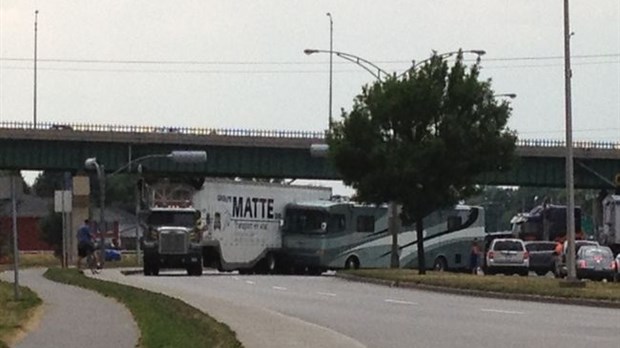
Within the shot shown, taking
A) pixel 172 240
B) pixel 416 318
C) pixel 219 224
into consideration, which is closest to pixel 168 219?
pixel 172 240

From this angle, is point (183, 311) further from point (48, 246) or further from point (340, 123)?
point (48, 246)

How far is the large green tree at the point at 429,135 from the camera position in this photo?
2085 inches

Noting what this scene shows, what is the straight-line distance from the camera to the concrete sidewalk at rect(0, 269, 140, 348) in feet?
69.4

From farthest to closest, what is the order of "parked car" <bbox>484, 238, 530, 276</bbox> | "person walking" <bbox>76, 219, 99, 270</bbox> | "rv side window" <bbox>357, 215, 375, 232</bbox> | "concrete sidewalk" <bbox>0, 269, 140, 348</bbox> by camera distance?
"rv side window" <bbox>357, 215, 375, 232</bbox>, "parked car" <bbox>484, 238, 530, 276</bbox>, "person walking" <bbox>76, 219, 99, 270</bbox>, "concrete sidewalk" <bbox>0, 269, 140, 348</bbox>

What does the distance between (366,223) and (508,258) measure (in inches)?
390

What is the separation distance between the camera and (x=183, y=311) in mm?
25859

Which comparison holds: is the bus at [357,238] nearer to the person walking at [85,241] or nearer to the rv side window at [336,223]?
the rv side window at [336,223]

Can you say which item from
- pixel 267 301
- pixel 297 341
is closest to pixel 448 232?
pixel 267 301

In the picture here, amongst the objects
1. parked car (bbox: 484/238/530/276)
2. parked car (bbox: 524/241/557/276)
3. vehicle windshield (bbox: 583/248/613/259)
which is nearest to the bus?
parked car (bbox: 524/241/557/276)

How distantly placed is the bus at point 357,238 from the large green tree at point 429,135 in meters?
13.5

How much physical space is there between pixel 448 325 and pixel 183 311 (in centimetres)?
442

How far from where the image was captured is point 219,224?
63.4 m

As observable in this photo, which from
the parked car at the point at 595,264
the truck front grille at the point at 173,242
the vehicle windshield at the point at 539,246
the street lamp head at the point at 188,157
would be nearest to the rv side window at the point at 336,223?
the vehicle windshield at the point at 539,246

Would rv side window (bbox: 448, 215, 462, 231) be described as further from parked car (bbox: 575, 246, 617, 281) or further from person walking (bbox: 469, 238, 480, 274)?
parked car (bbox: 575, 246, 617, 281)
